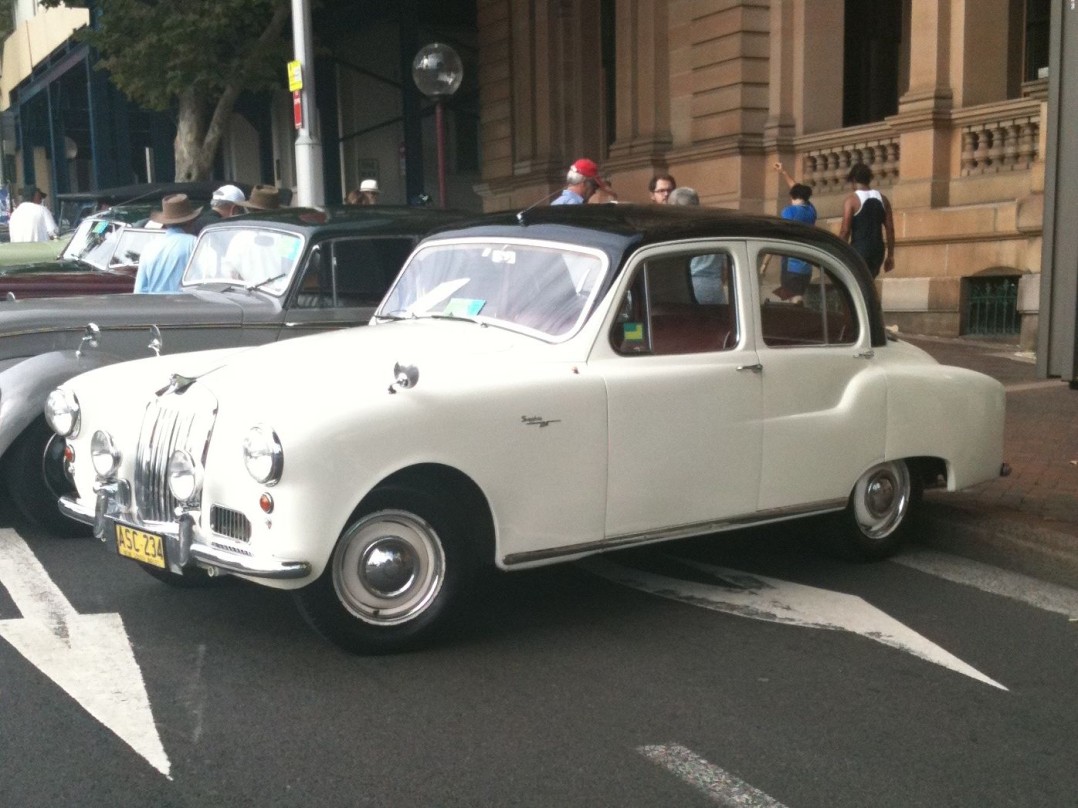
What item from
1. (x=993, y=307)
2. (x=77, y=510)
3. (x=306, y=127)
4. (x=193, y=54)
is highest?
(x=193, y=54)

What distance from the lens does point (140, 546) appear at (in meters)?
5.29

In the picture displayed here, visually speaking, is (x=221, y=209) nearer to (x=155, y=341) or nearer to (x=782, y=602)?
(x=155, y=341)

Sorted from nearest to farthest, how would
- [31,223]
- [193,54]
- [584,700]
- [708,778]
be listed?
[708,778] → [584,700] → [31,223] → [193,54]

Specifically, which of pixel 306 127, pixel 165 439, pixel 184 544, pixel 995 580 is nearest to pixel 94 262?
pixel 306 127

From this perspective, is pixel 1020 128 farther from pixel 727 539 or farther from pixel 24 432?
pixel 24 432

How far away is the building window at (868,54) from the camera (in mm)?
20750

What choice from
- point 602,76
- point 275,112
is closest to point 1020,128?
point 602,76

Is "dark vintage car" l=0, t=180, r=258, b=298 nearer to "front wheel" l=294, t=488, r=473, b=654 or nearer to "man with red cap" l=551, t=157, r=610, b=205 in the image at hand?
"man with red cap" l=551, t=157, r=610, b=205

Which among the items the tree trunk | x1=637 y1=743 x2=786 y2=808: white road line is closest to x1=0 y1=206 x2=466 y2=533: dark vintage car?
x1=637 y1=743 x2=786 y2=808: white road line

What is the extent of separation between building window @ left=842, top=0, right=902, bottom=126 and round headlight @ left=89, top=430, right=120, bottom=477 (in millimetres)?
16918

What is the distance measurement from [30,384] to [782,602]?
12.8 ft

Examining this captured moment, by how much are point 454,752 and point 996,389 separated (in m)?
3.90

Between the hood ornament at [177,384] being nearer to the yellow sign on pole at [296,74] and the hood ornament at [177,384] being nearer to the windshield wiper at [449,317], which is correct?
the windshield wiper at [449,317]

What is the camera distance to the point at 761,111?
61.2 ft
